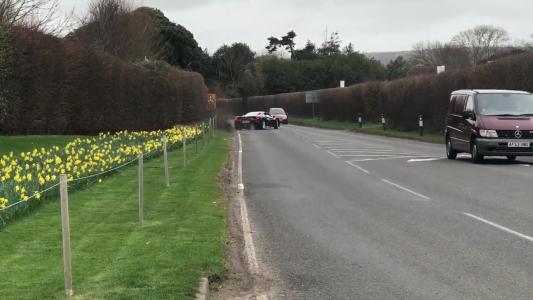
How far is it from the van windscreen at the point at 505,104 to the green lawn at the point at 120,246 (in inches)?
387

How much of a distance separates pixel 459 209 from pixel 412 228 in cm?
196

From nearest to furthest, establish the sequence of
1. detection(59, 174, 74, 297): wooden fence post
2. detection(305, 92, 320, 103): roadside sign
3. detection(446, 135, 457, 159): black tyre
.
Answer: detection(59, 174, 74, 297): wooden fence post → detection(446, 135, 457, 159): black tyre → detection(305, 92, 320, 103): roadside sign

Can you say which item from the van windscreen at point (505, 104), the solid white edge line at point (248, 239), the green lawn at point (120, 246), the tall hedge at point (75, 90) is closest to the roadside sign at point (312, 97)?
the tall hedge at point (75, 90)

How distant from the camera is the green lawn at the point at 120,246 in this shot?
6160 millimetres

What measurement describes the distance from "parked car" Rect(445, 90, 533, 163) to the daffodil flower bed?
8903 millimetres

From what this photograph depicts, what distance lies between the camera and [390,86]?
151 ft

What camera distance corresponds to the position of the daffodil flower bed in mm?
10534

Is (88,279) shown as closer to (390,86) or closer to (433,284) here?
(433,284)

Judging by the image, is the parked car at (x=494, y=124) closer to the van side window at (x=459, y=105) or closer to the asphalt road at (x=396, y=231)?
the van side window at (x=459, y=105)

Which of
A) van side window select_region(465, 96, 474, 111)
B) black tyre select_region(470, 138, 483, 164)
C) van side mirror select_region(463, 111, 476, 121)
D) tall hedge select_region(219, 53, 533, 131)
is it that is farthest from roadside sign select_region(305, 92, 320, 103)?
black tyre select_region(470, 138, 483, 164)

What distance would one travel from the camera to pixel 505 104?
1970 cm

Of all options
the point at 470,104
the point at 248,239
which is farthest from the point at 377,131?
the point at 248,239

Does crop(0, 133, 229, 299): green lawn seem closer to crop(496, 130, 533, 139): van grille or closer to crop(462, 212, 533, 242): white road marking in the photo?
crop(462, 212, 533, 242): white road marking

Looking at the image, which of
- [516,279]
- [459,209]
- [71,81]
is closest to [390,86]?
[71,81]
